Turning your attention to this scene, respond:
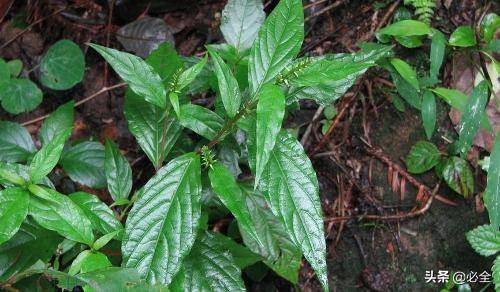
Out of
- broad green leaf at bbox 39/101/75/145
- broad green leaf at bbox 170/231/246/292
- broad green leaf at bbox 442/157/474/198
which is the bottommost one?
broad green leaf at bbox 442/157/474/198

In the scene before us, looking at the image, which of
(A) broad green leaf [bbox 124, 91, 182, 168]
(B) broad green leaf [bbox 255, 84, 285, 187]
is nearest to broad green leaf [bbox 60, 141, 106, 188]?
(A) broad green leaf [bbox 124, 91, 182, 168]

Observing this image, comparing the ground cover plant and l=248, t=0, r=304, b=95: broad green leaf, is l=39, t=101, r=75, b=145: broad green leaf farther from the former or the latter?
l=248, t=0, r=304, b=95: broad green leaf

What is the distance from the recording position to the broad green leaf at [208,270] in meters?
1.96

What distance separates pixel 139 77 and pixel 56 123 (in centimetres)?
78

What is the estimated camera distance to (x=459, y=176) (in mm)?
2658

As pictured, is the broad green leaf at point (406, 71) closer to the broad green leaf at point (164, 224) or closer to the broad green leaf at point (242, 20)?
the broad green leaf at point (242, 20)

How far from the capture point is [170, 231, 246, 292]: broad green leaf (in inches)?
77.1

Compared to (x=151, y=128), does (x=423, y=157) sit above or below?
below

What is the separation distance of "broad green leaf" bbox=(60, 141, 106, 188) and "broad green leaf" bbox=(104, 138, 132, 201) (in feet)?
0.98

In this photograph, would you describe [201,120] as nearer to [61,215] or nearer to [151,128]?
[151,128]

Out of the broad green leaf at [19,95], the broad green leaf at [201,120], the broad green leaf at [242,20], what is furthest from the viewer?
the broad green leaf at [19,95]

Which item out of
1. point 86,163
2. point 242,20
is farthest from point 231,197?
point 86,163

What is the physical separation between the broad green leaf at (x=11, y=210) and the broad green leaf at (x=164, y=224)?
33 cm

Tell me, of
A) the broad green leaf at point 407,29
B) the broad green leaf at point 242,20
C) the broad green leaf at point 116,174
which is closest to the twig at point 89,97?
the broad green leaf at point 116,174
